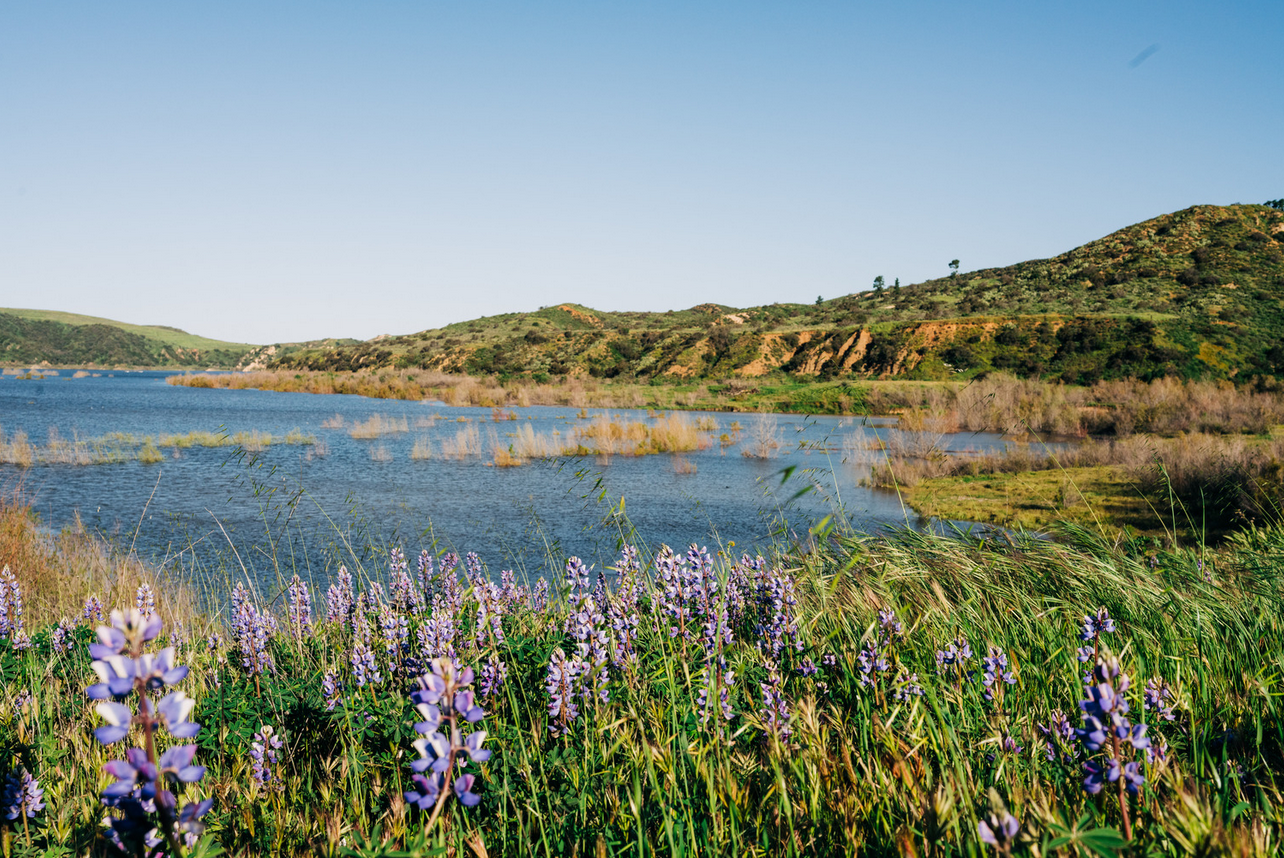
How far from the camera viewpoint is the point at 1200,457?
12.6 m

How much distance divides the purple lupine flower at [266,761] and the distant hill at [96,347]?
159 m

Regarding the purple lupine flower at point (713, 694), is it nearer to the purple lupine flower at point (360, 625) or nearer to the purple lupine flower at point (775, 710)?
the purple lupine flower at point (775, 710)

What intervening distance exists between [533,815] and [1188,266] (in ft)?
259

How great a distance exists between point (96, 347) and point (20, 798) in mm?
199530

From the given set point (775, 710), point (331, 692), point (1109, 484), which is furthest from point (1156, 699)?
point (1109, 484)

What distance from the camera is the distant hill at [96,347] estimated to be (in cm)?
14850

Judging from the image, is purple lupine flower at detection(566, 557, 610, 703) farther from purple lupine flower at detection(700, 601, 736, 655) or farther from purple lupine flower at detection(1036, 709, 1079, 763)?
purple lupine flower at detection(1036, 709, 1079, 763)

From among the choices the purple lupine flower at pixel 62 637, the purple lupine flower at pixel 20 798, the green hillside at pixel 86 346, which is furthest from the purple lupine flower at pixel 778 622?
the green hillside at pixel 86 346

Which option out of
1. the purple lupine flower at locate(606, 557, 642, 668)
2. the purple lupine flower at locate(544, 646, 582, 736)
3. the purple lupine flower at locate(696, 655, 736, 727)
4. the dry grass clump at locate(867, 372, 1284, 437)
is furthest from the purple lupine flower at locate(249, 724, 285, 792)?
the dry grass clump at locate(867, 372, 1284, 437)

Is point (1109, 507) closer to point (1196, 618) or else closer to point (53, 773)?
point (1196, 618)

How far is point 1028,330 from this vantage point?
5159 centimetres

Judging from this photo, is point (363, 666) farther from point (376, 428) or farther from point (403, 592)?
point (376, 428)

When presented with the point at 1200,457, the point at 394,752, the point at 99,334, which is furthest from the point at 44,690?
the point at 99,334

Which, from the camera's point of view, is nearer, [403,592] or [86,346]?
[403,592]
